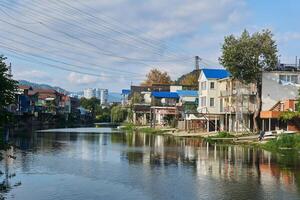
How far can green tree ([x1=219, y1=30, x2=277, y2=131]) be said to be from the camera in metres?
62.9

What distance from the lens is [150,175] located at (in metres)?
30.7

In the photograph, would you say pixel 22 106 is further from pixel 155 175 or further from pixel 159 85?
pixel 155 175

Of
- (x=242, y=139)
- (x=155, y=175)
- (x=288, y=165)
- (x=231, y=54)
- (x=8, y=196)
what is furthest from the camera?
(x=231, y=54)

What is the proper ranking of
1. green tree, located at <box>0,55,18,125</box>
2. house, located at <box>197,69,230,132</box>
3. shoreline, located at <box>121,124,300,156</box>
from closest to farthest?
green tree, located at <box>0,55,18,125</box>
shoreline, located at <box>121,124,300,156</box>
house, located at <box>197,69,230,132</box>

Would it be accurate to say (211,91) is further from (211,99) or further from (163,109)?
(163,109)

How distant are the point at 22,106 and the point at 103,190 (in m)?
99.0

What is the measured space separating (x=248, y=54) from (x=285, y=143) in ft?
54.8

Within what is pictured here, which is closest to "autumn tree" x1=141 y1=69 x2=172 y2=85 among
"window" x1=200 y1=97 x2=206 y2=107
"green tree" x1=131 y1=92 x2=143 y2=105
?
"green tree" x1=131 y1=92 x2=143 y2=105

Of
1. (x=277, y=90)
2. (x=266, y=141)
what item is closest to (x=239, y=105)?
(x=277, y=90)

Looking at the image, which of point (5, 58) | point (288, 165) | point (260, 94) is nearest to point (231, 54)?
point (260, 94)

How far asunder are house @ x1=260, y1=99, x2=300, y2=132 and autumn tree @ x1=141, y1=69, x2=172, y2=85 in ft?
282

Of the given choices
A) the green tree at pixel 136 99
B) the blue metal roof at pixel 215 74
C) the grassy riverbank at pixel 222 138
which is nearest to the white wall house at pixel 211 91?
the blue metal roof at pixel 215 74

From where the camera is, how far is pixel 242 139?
2323 inches

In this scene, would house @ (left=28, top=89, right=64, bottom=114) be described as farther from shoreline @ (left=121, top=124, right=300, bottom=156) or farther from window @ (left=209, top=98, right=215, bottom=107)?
shoreline @ (left=121, top=124, right=300, bottom=156)
